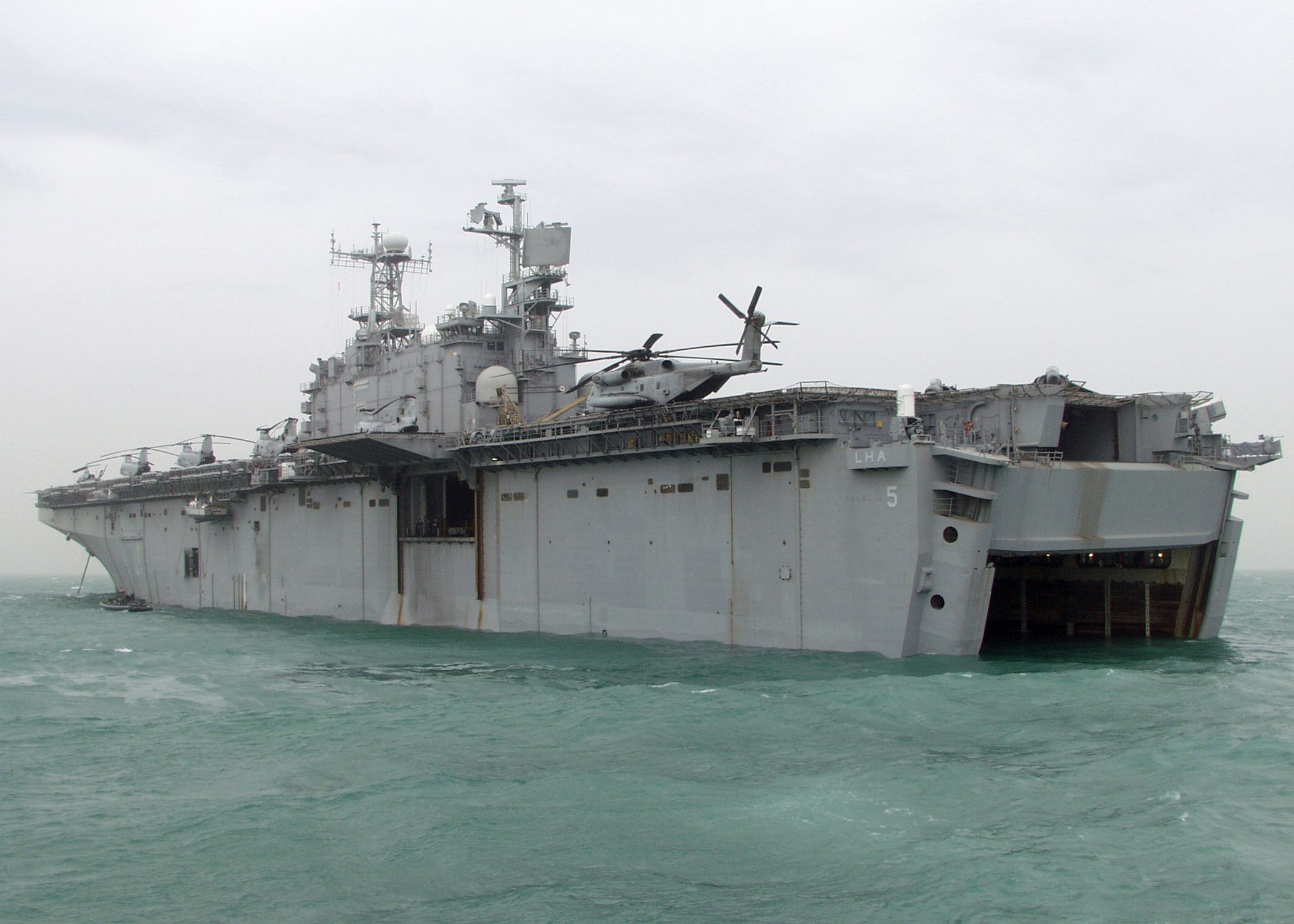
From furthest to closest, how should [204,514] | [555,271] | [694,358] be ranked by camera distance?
[204,514], [555,271], [694,358]

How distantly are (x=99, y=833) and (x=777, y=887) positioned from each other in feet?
24.0

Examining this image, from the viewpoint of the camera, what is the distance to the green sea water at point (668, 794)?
9.31 meters

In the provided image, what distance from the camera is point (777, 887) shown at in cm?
945

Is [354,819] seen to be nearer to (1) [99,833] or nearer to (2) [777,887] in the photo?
(1) [99,833]

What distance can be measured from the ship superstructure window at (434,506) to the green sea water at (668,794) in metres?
10.1

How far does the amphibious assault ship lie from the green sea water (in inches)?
81.0

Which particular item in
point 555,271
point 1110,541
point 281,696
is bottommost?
point 281,696

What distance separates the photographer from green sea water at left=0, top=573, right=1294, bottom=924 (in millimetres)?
9312

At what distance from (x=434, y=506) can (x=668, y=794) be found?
69.6 feet

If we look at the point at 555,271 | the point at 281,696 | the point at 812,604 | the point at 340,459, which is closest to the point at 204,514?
the point at 340,459

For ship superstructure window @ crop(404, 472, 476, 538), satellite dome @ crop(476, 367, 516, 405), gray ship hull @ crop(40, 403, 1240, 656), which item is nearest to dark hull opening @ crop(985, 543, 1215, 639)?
gray ship hull @ crop(40, 403, 1240, 656)

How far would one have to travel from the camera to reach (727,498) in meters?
22.6

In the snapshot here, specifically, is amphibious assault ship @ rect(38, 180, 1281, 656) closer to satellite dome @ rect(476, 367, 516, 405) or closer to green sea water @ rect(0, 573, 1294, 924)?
satellite dome @ rect(476, 367, 516, 405)

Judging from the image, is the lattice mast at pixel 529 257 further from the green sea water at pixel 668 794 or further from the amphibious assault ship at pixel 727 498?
the green sea water at pixel 668 794
